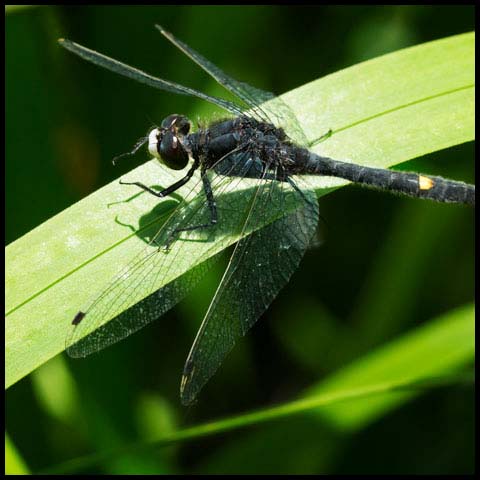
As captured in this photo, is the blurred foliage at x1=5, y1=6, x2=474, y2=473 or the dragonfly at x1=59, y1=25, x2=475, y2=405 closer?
the dragonfly at x1=59, y1=25, x2=475, y2=405

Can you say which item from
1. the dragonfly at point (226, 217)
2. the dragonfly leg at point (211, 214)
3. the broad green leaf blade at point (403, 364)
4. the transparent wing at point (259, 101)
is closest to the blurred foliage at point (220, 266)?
the broad green leaf blade at point (403, 364)

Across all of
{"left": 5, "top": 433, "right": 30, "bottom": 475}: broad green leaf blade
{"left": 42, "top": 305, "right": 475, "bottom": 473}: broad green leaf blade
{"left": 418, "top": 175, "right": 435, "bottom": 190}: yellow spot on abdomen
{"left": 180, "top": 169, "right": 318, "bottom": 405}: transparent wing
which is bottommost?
{"left": 42, "top": 305, "right": 475, "bottom": 473}: broad green leaf blade

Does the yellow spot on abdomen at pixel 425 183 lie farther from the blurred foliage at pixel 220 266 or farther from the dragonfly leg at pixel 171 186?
the dragonfly leg at pixel 171 186

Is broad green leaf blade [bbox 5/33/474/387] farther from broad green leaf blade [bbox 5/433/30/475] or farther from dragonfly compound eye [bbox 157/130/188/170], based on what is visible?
broad green leaf blade [bbox 5/433/30/475]

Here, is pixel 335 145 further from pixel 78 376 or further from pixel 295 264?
pixel 78 376

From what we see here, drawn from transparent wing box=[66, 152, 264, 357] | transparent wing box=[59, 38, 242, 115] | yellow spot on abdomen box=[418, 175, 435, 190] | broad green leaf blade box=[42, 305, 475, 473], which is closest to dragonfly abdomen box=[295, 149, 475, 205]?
yellow spot on abdomen box=[418, 175, 435, 190]

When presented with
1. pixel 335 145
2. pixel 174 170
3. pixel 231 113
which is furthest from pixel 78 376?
pixel 335 145
